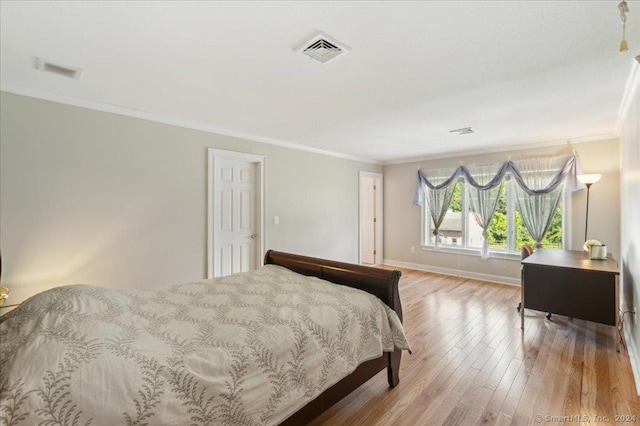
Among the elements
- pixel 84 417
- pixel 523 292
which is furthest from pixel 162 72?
pixel 523 292

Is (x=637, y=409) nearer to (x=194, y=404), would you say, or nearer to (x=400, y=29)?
(x=194, y=404)

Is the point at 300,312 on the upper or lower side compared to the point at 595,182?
lower

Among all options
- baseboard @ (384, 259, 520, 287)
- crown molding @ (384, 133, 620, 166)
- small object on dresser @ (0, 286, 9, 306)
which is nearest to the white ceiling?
crown molding @ (384, 133, 620, 166)

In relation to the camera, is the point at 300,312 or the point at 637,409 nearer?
the point at 300,312

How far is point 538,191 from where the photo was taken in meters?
4.75

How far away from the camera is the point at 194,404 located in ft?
3.93

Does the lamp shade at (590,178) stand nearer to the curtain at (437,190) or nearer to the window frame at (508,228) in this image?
the window frame at (508,228)

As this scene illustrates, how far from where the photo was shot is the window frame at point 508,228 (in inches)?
181

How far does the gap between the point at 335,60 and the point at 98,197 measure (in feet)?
8.87

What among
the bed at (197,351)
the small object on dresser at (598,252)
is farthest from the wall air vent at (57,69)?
the small object on dresser at (598,252)

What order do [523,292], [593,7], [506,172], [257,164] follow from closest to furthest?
[593,7]
[523,292]
[257,164]
[506,172]

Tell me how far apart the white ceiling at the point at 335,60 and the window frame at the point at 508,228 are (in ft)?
4.88

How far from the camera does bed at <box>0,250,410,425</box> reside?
1039mm

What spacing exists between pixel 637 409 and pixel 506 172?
382 cm
